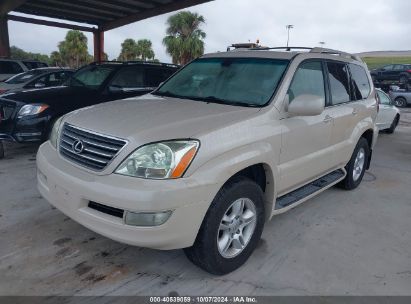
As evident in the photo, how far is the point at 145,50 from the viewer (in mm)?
45781

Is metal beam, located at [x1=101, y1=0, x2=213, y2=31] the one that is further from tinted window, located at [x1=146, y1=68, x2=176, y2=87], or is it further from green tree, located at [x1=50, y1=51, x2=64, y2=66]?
green tree, located at [x1=50, y1=51, x2=64, y2=66]

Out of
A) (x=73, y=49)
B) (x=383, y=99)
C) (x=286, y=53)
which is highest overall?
(x=73, y=49)

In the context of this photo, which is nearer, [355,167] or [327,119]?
[327,119]

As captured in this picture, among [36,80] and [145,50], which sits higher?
[145,50]

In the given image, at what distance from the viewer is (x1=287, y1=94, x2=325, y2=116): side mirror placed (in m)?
3.20

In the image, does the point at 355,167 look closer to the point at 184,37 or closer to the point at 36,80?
the point at 36,80

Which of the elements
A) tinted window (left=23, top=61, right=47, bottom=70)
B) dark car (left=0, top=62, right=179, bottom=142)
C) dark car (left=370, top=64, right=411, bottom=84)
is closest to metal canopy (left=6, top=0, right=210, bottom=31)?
tinted window (left=23, top=61, right=47, bottom=70)

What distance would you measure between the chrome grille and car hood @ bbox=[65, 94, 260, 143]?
52mm

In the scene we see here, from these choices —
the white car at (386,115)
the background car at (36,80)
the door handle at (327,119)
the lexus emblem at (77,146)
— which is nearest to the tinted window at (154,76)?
→ the background car at (36,80)

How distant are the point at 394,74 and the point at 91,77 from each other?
24.5 m

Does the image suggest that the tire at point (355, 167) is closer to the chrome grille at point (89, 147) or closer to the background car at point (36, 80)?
the chrome grille at point (89, 147)

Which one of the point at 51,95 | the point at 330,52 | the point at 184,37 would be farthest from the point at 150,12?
the point at 184,37

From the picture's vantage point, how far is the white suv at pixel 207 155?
2.48 metres

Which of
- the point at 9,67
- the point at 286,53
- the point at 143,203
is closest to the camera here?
the point at 143,203
